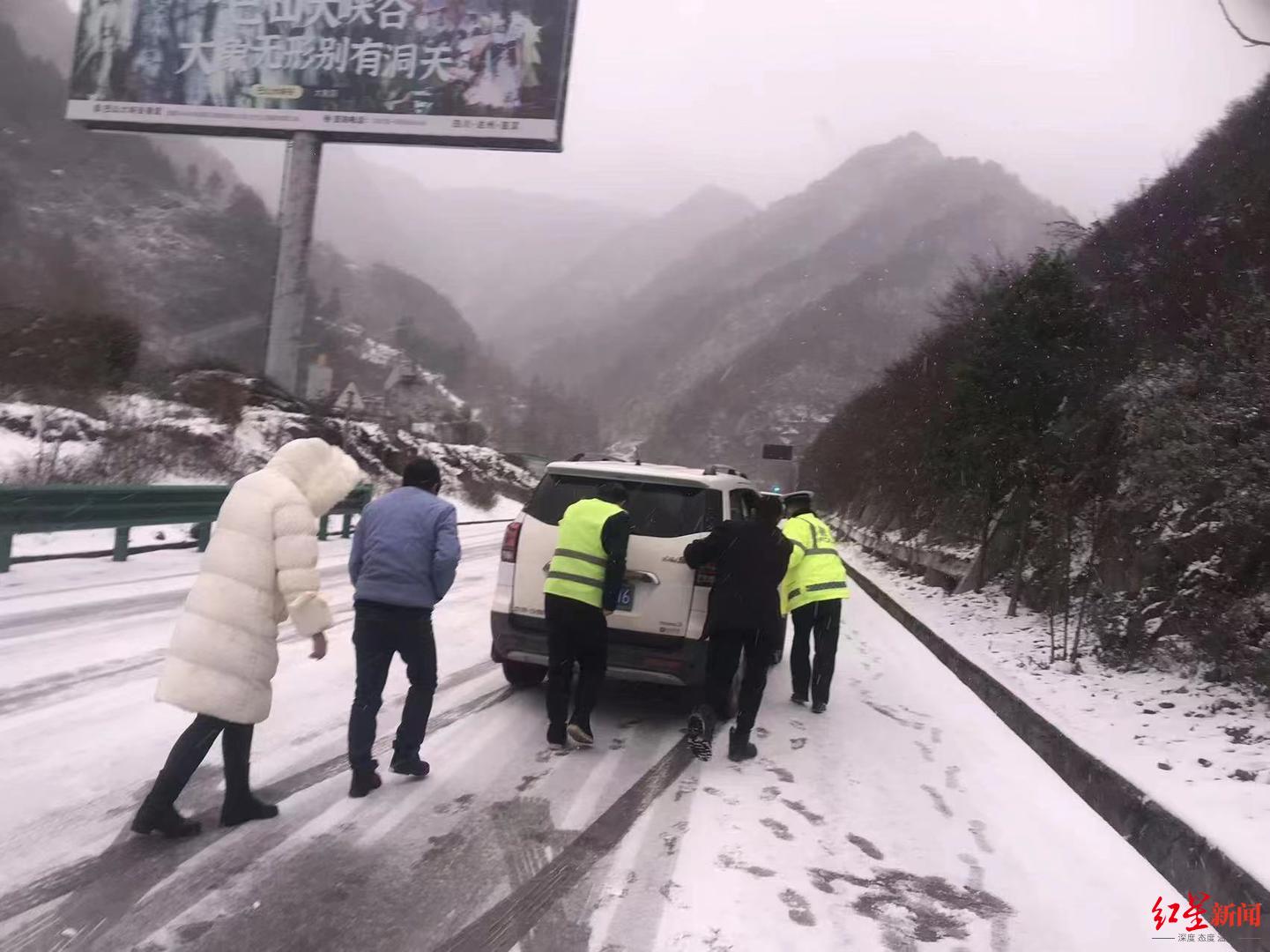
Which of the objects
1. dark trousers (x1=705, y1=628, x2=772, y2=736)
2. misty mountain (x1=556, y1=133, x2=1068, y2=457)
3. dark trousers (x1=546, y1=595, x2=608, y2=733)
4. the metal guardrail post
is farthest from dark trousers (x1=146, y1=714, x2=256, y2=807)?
misty mountain (x1=556, y1=133, x2=1068, y2=457)

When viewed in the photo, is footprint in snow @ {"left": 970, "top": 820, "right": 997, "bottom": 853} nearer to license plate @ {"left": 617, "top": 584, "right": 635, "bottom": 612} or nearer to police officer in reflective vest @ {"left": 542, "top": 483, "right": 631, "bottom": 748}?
police officer in reflective vest @ {"left": 542, "top": 483, "right": 631, "bottom": 748}

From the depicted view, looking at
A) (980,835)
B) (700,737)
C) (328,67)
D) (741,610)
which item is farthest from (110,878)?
(328,67)

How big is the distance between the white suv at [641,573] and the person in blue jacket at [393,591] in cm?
156

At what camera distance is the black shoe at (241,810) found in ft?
13.1

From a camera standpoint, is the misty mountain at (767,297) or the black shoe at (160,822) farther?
the misty mountain at (767,297)

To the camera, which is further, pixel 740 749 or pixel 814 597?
pixel 814 597

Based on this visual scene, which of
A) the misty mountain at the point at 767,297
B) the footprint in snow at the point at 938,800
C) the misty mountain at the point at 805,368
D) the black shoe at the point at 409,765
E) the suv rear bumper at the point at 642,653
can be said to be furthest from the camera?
the misty mountain at the point at 767,297

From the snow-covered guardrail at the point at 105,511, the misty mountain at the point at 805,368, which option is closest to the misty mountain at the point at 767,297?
the misty mountain at the point at 805,368

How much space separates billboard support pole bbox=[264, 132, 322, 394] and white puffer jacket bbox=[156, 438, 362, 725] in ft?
85.1

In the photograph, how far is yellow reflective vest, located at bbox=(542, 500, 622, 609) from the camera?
5.29 metres

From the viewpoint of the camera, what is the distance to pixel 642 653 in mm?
5906

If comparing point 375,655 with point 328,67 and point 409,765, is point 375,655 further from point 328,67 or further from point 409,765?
point 328,67

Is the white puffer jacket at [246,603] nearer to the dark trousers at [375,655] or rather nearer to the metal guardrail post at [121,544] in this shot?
the dark trousers at [375,655]

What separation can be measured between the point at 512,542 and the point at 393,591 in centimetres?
190
